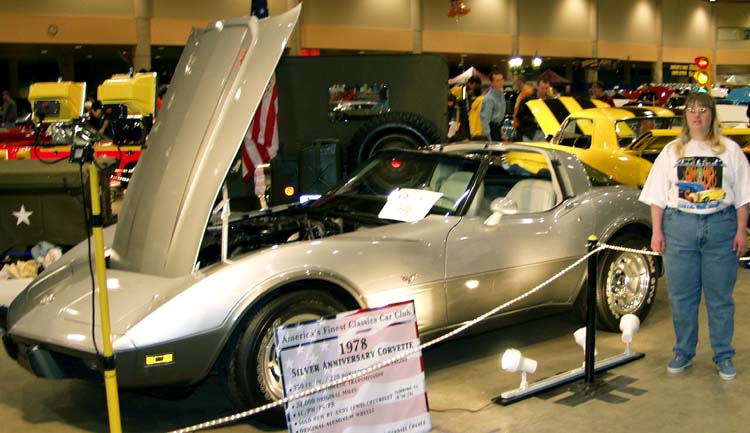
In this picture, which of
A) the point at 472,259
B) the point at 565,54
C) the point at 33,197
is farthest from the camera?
the point at 565,54

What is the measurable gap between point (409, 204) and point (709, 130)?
1.90 meters

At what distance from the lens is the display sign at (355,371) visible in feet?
12.9

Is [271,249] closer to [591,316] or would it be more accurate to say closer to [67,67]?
[591,316]

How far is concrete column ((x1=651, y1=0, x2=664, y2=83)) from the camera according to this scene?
45.4m

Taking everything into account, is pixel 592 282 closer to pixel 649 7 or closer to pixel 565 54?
pixel 565 54

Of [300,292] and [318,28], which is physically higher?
[318,28]

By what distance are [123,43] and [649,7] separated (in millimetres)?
28856

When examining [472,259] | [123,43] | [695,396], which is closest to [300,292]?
[472,259]

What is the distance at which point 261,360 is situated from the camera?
4535 mm

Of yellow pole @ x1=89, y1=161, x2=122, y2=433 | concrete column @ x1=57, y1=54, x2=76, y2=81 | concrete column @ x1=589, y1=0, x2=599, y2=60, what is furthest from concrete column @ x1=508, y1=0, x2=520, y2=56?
yellow pole @ x1=89, y1=161, x2=122, y2=433

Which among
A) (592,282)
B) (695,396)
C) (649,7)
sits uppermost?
(649,7)

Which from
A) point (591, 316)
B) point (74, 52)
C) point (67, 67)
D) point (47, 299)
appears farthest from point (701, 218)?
point (67, 67)

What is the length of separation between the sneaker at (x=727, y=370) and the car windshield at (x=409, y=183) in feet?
6.25

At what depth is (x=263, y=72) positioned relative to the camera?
4.94 m
